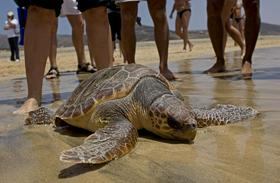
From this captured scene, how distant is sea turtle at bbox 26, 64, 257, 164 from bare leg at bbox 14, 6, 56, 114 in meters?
0.68

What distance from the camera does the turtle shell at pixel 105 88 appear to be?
2.50 m

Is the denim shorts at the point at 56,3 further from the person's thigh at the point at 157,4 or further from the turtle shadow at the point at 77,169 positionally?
the turtle shadow at the point at 77,169

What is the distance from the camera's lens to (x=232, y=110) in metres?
2.74

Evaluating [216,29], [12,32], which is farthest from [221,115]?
[12,32]

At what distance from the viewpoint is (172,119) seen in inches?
86.5

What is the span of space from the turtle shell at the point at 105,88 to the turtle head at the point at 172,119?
0.27m

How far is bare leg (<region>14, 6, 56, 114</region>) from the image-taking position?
345cm

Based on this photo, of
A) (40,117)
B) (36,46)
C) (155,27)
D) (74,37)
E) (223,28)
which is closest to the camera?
(40,117)

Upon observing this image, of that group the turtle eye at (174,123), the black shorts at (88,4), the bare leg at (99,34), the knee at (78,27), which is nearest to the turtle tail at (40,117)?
the bare leg at (99,34)

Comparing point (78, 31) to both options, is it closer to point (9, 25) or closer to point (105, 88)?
point (105, 88)

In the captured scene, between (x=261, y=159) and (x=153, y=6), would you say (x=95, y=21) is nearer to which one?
(x=153, y=6)

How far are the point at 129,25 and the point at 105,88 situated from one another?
279 cm

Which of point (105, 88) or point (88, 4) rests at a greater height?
point (88, 4)

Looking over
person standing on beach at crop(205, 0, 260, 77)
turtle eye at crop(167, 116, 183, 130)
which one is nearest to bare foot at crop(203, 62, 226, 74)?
person standing on beach at crop(205, 0, 260, 77)
